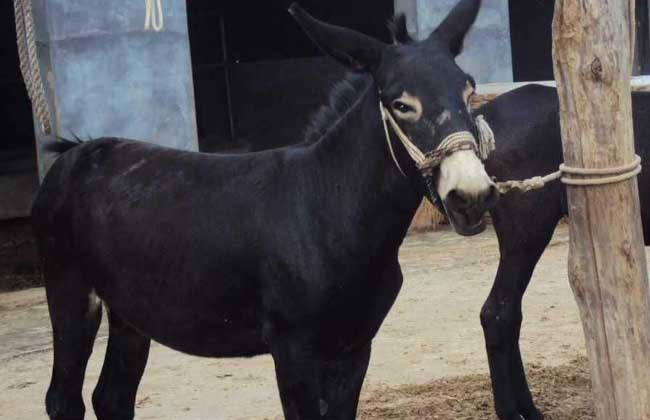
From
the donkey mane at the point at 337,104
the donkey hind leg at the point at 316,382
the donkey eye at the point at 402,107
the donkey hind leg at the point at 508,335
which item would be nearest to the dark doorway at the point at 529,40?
the donkey hind leg at the point at 508,335

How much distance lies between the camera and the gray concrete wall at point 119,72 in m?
8.54

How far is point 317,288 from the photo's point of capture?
3840 mm

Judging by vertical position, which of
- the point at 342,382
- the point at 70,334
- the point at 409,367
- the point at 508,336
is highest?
the point at 70,334

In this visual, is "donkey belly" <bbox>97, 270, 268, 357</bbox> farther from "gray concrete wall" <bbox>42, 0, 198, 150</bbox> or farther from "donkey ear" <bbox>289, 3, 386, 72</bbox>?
"gray concrete wall" <bbox>42, 0, 198, 150</bbox>

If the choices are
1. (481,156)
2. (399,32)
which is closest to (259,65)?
(399,32)

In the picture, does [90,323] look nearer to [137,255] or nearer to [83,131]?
[137,255]

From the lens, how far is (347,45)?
3773 mm

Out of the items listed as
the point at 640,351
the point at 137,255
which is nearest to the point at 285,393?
the point at 137,255

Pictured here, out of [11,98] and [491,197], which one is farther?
[11,98]

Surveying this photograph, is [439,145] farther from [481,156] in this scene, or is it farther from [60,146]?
[60,146]

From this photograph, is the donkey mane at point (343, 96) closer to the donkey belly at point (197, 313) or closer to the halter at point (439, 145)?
the halter at point (439, 145)

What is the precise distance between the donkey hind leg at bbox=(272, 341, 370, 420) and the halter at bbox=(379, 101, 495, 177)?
2.35 feet

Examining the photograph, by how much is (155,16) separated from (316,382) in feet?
17.3

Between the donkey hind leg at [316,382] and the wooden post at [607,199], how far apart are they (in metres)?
0.88
